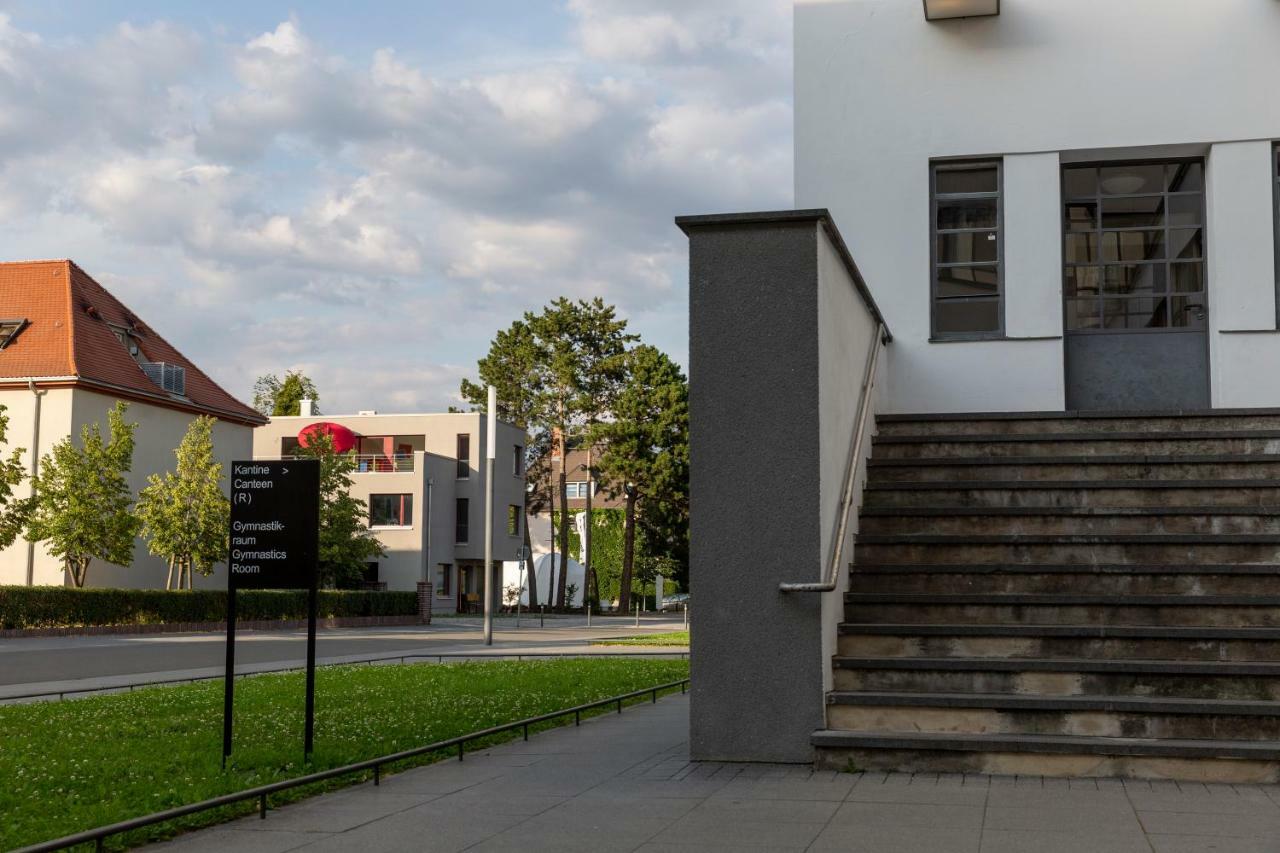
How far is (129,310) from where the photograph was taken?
54.4 metres

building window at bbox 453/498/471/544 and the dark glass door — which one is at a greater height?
the dark glass door

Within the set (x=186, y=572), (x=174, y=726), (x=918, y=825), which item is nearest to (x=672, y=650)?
(x=174, y=726)

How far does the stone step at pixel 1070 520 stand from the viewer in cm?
1005

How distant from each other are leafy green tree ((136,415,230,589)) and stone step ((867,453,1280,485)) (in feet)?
119

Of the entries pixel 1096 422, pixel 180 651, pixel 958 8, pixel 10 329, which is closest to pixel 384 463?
pixel 10 329

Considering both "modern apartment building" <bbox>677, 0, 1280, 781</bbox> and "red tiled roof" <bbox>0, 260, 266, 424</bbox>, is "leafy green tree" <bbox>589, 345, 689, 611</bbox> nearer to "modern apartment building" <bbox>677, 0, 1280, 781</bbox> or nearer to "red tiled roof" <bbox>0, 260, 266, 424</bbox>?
"red tiled roof" <bbox>0, 260, 266, 424</bbox>

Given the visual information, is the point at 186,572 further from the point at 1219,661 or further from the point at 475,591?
the point at 1219,661

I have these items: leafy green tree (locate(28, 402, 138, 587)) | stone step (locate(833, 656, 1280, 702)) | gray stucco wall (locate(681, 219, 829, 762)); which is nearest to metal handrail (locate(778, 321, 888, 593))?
gray stucco wall (locate(681, 219, 829, 762))

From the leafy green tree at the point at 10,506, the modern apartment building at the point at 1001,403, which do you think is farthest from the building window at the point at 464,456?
the modern apartment building at the point at 1001,403

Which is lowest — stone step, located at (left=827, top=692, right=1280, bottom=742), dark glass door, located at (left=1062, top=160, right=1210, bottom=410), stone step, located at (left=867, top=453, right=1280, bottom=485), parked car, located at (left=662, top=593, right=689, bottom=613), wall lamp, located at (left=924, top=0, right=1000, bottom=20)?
parked car, located at (left=662, top=593, right=689, bottom=613)

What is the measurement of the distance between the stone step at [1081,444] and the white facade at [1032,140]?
2.14 m

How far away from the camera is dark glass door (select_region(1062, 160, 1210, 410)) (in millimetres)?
14398

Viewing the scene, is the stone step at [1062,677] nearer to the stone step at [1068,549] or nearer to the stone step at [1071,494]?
the stone step at [1068,549]

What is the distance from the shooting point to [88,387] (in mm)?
45531
